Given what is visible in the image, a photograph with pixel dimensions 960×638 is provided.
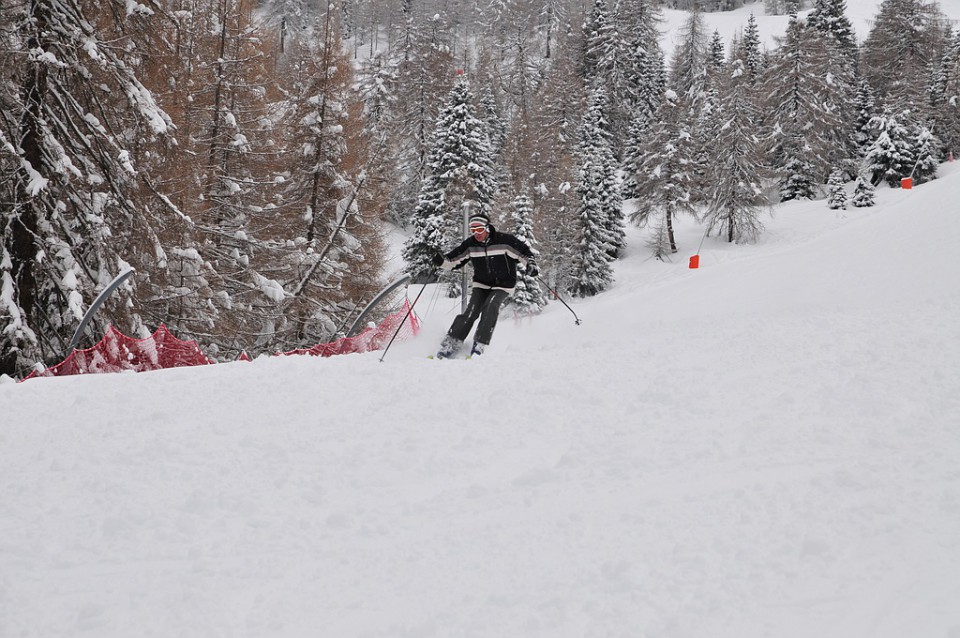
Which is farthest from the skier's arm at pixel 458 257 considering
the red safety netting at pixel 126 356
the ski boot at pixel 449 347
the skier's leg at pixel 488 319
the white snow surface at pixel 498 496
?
the red safety netting at pixel 126 356

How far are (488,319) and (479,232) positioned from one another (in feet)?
3.84

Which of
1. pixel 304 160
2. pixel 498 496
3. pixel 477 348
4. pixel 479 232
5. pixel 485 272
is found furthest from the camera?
pixel 304 160

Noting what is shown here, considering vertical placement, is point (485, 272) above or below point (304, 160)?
below

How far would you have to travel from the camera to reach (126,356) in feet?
27.2

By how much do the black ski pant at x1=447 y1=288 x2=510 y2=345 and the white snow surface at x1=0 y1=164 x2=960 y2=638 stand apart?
1.33 metres

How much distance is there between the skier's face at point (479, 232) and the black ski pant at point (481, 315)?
2.30 feet

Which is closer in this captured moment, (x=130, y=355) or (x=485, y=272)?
(x=485, y=272)

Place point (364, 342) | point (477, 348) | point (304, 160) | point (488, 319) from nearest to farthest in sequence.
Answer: point (477, 348) < point (488, 319) < point (364, 342) < point (304, 160)

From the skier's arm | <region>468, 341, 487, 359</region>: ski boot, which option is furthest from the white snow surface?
the skier's arm

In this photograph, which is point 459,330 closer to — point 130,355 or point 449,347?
point 449,347

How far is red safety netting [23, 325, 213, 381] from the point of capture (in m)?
7.62

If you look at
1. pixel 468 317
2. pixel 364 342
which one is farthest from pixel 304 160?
pixel 468 317

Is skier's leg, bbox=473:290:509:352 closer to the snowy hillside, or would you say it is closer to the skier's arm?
the skier's arm

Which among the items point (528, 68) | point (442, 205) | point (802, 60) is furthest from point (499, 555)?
point (528, 68)
